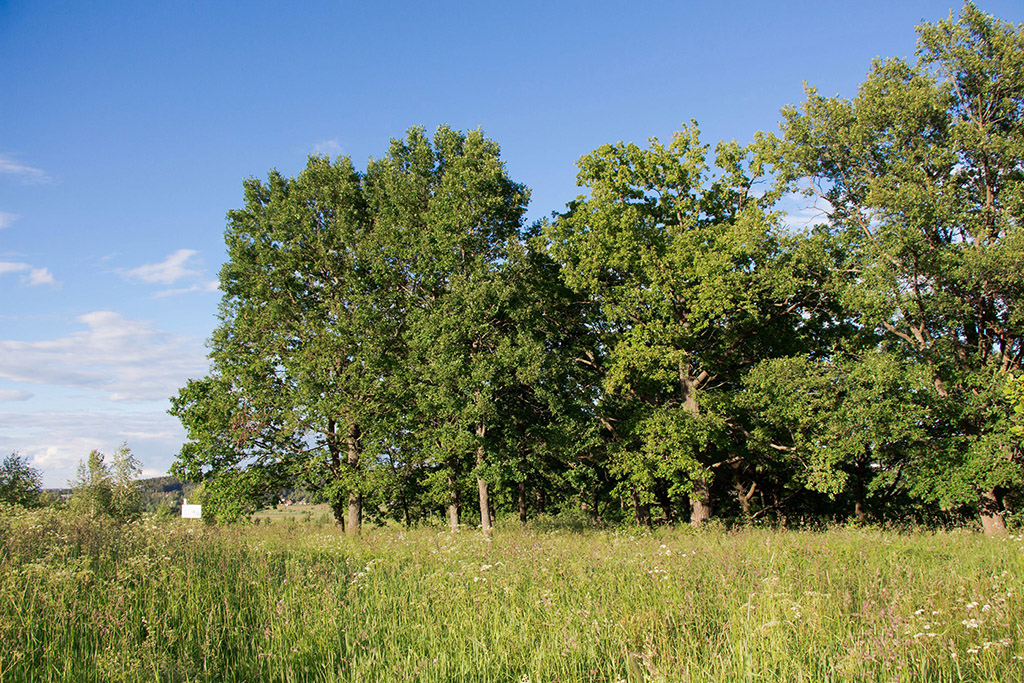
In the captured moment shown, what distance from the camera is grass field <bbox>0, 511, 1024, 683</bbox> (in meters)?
4.36

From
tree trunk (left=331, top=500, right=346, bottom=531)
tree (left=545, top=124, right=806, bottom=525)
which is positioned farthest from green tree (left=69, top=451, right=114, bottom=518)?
tree (left=545, top=124, right=806, bottom=525)

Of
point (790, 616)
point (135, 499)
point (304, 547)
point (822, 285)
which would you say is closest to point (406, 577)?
point (304, 547)

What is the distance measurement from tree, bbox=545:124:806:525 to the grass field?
11.8 metres

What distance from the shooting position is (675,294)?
2052cm

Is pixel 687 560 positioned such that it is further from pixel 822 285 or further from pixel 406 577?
pixel 822 285

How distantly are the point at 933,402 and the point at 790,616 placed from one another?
16.0 meters

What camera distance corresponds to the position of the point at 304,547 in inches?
398

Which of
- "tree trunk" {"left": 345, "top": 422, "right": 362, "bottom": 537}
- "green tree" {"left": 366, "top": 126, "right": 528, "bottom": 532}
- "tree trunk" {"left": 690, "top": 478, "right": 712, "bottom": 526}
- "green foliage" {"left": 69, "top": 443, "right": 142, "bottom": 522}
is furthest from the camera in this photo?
"green foliage" {"left": 69, "top": 443, "right": 142, "bottom": 522}

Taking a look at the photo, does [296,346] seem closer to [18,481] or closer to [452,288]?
[452,288]

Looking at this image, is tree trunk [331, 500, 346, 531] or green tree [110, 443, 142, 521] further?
green tree [110, 443, 142, 521]

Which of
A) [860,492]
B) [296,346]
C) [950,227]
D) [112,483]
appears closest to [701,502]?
[860,492]

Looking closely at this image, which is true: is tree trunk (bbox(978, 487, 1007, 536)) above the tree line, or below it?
below

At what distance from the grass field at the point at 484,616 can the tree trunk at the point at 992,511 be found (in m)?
11.4

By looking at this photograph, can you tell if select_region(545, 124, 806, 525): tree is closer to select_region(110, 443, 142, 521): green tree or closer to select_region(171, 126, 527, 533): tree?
select_region(171, 126, 527, 533): tree
